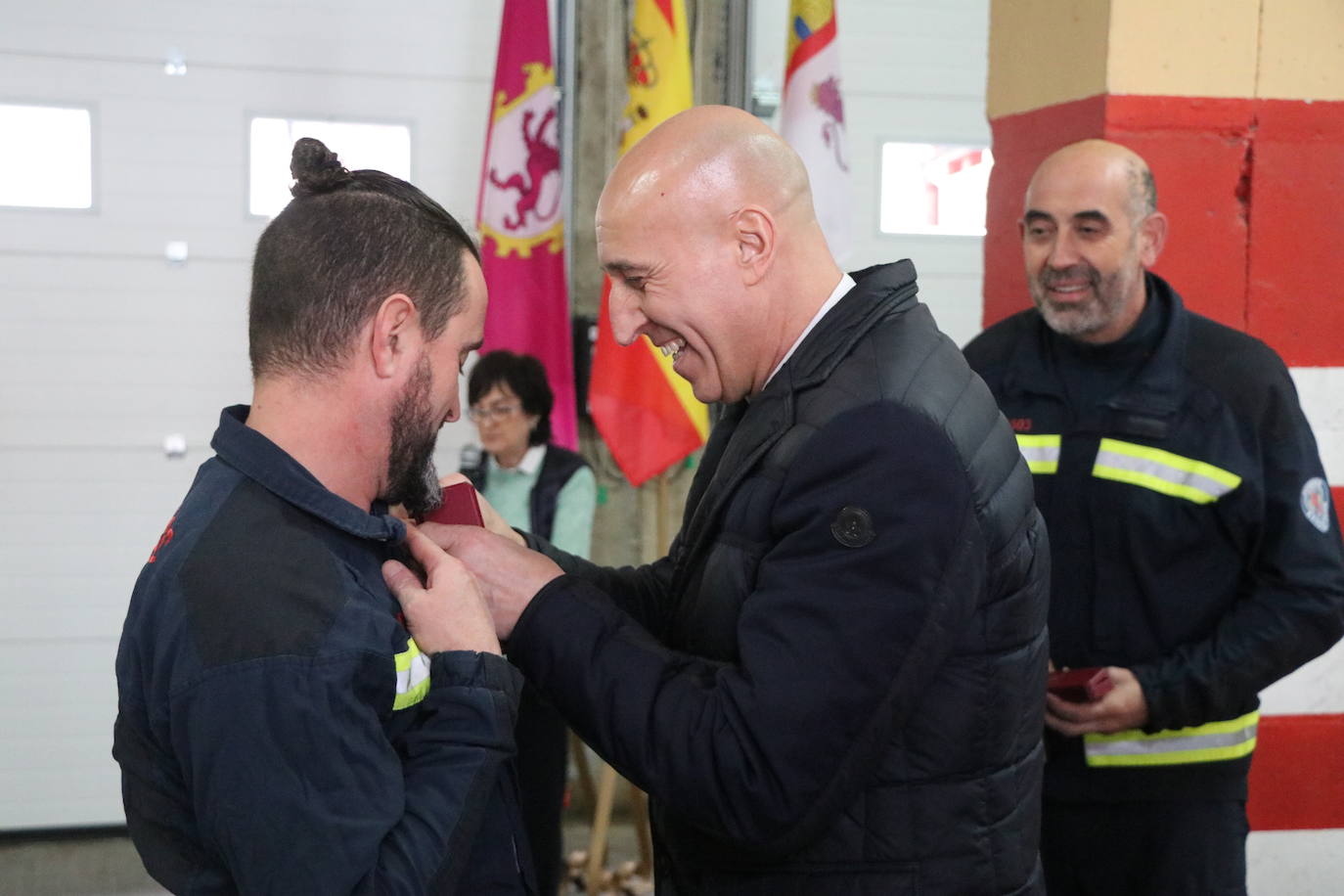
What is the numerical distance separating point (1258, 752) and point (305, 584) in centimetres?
231

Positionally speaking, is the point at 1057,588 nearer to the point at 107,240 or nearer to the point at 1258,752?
the point at 1258,752

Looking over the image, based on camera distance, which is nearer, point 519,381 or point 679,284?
point 679,284

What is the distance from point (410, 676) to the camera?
116 centimetres

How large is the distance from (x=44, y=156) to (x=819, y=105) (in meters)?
2.50

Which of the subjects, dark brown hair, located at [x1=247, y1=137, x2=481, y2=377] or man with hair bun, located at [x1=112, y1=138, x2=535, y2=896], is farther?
dark brown hair, located at [x1=247, y1=137, x2=481, y2=377]

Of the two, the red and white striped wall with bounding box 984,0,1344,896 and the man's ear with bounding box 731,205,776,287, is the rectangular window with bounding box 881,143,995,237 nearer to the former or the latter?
the red and white striped wall with bounding box 984,0,1344,896

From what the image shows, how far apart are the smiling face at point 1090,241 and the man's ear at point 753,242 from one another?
0.97 metres

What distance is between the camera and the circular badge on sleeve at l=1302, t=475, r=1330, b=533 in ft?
6.61

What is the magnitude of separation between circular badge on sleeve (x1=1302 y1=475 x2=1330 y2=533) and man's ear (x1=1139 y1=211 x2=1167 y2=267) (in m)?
0.50

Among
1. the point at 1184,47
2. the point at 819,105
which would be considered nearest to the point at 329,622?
the point at 1184,47

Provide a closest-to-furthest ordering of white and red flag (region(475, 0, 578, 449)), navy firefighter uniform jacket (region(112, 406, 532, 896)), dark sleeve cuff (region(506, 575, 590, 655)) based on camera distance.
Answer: navy firefighter uniform jacket (region(112, 406, 532, 896)), dark sleeve cuff (region(506, 575, 590, 655)), white and red flag (region(475, 0, 578, 449))

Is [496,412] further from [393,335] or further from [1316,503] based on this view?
[393,335]

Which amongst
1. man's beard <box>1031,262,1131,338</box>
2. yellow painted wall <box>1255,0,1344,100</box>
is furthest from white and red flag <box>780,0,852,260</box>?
man's beard <box>1031,262,1131,338</box>

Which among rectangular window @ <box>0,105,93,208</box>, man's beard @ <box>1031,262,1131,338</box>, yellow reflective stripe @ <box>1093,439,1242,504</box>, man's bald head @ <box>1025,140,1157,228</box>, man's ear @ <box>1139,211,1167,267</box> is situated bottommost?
yellow reflective stripe @ <box>1093,439,1242,504</box>
